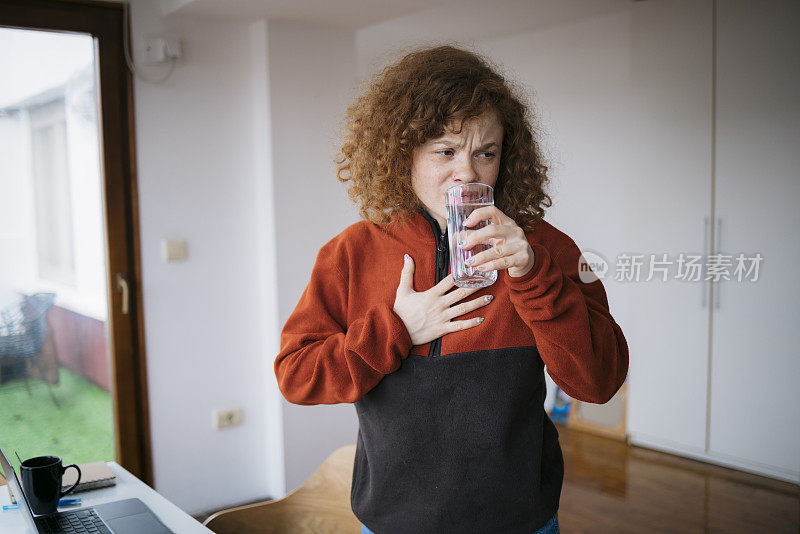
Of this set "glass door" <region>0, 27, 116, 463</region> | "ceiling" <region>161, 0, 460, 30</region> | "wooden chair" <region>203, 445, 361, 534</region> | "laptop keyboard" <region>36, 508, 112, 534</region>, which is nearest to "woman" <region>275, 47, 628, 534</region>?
"wooden chair" <region>203, 445, 361, 534</region>

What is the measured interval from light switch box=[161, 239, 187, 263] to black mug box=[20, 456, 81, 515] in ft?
6.01

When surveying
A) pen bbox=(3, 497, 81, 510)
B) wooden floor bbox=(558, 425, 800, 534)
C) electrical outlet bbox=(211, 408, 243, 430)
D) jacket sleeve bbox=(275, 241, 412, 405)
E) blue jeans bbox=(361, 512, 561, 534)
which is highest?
jacket sleeve bbox=(275, 241, 412, 405)

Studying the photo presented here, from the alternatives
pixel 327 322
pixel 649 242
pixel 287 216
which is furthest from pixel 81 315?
pixel 649 242

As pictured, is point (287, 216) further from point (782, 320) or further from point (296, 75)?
point (782, 320)

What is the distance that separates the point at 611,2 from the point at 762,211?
1.48m

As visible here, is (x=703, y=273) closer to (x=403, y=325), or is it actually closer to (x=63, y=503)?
(x=403, y=325)

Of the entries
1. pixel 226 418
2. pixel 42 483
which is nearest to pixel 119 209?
pixel 226 418

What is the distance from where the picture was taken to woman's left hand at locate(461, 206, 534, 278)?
1.05 m

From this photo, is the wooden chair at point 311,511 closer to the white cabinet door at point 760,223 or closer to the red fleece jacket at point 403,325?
the red fleece jacket at point 403,325

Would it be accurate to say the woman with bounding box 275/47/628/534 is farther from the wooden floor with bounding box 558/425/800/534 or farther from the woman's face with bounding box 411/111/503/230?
the wooden floor with bounding box 558/425/800/534

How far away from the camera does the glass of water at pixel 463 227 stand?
1.12 metres

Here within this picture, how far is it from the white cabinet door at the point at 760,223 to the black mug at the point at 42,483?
3.26 metres

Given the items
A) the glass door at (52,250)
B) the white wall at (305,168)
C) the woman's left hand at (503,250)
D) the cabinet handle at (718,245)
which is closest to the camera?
the woman's left hand at (503,250)

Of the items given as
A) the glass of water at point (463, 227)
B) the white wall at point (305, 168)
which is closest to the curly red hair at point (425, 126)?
the glass of water at point (463, 227)
